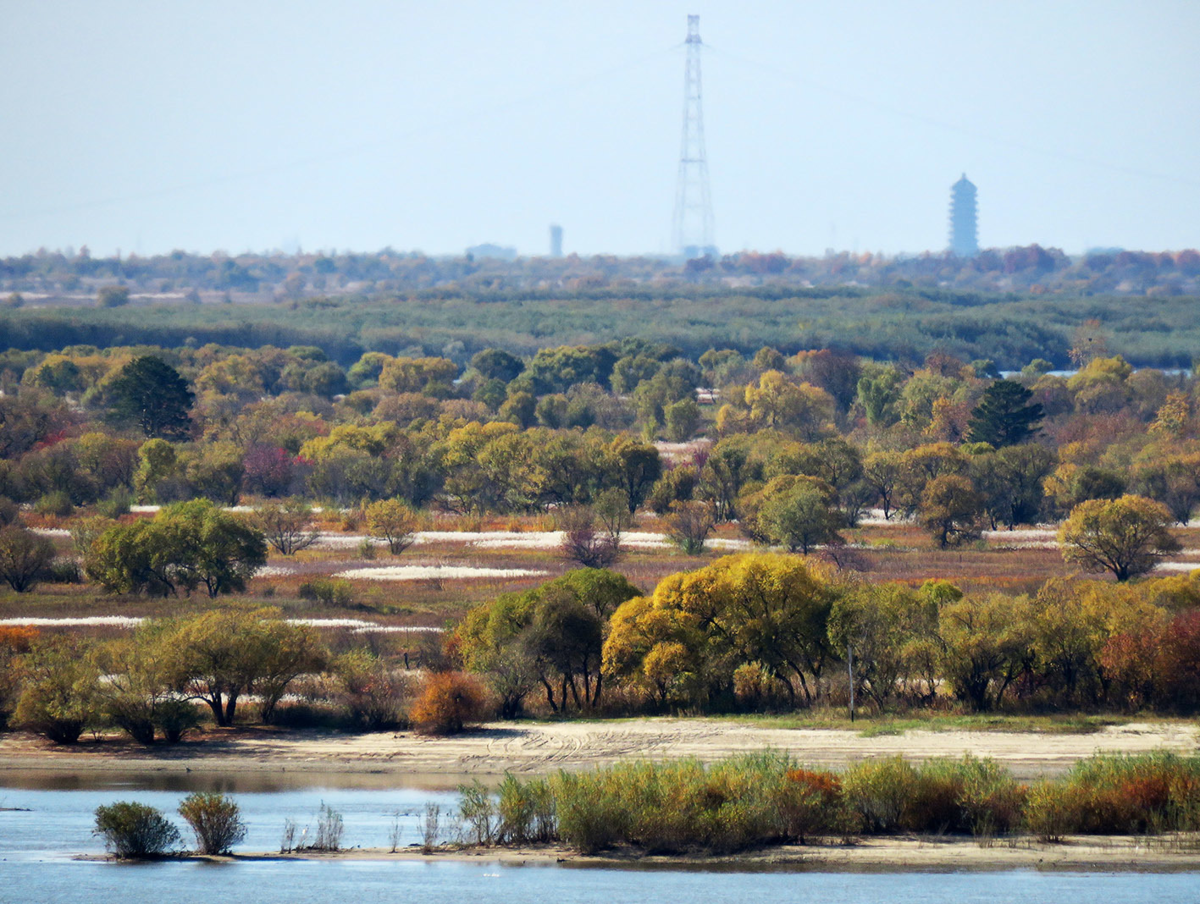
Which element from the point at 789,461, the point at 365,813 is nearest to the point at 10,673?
the point at 365,813

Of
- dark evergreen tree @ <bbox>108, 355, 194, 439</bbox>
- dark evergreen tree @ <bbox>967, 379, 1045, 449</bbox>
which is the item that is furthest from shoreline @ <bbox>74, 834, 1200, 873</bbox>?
dark evergreen tree @ <bbox>108, 355, 194, 439</bbox>

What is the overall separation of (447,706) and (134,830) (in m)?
10.3

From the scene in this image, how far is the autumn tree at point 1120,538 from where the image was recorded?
59.6 metres

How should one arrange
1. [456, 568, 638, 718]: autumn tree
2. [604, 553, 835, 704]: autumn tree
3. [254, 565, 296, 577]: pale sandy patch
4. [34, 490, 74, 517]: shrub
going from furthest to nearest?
[34, 490, 74, 517]: shrub, [254, 565, 296, 577]: pale sandy patch, [456, 568, 638, 718]: autumn tree, [604, 553, 835, 704]: autumn tree

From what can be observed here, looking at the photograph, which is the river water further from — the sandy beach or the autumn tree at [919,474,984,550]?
the autumn tree at [919,474,984,550]

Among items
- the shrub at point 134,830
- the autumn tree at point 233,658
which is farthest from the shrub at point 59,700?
the shrub at point 134,830

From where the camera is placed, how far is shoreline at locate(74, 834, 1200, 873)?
27031 mm

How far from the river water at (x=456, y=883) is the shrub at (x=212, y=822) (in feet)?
1.55

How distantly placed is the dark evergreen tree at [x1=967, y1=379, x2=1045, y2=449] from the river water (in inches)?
2802

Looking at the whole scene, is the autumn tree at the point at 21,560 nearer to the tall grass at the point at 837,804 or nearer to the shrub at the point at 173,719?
the shrub at the point at 173,719

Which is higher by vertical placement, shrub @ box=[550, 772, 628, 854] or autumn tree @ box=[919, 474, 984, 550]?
autumn tree @ box=[919, 474, 984, 550]

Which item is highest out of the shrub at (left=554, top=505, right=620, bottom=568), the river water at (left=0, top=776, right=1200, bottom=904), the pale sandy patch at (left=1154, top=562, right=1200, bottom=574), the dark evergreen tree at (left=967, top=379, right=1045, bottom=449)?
the dark evergreen tree at (left=967, top=379, right=1045, bottom=449)

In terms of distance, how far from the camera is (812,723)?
36.4 m

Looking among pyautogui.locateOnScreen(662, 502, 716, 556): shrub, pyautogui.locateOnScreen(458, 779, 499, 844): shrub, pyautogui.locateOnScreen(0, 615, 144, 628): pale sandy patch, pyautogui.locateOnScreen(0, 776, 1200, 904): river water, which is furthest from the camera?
pyautogui.locateOnScreen(662, 502, 716, 556): shrub
